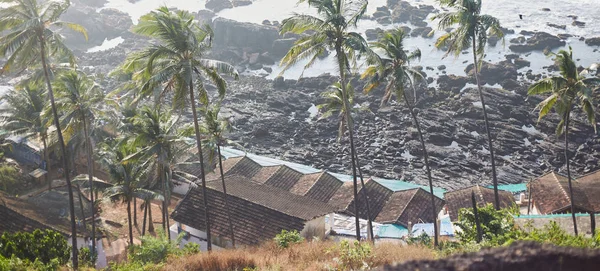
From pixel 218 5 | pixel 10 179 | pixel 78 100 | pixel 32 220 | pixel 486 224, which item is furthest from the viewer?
pixel 218 5

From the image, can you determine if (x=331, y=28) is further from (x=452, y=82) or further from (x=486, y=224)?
(x=452, y=82)

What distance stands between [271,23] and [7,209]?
6225 centimetres

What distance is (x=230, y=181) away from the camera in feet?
104

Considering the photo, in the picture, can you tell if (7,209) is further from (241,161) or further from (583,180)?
(583,180)

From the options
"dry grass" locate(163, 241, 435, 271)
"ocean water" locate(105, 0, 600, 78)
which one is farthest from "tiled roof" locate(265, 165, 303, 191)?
"ocean water" locate(105, 0, 600, 78)

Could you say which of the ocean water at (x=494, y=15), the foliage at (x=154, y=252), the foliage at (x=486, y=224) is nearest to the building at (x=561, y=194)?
the foliage at (x=486, y=224)

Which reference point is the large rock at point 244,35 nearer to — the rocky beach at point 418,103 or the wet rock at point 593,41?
the rocky beach at point 418,103

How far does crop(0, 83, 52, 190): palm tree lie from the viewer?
104 ft

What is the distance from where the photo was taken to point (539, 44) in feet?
223

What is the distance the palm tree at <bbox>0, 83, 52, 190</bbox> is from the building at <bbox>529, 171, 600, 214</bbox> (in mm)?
26595

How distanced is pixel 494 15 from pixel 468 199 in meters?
55.9

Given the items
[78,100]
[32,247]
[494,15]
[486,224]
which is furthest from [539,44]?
[32,247]

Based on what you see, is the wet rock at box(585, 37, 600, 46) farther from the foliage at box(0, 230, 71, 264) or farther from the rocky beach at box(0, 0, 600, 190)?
the foliage at box(0, 230, 71, 264)

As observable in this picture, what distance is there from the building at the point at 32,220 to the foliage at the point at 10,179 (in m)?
3.90
